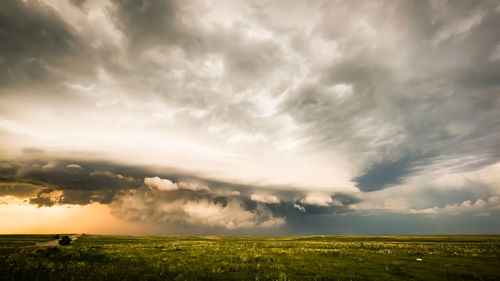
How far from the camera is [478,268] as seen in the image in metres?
20.0

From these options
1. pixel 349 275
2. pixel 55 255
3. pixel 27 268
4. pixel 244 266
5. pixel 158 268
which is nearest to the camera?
pixel 27 268

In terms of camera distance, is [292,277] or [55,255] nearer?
[292,277]

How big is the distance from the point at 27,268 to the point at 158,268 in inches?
367

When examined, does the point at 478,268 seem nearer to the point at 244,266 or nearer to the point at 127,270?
the point at 244,266

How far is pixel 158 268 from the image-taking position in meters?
18.5

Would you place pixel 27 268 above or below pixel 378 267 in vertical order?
above

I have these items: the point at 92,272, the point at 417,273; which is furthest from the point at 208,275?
the point at 417,273

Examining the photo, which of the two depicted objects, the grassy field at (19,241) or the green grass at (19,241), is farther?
Answer: the green grass at (19,241)

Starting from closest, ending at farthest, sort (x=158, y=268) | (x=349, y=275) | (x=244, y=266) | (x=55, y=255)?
(x=349, y=275) → (x=158, y=268) → (x=244, y=266) → (x=55, y=255)

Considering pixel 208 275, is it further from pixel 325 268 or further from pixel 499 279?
pixel 499 279

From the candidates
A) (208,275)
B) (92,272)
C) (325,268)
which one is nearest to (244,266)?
(208,275)

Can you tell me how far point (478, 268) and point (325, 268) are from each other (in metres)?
14.8

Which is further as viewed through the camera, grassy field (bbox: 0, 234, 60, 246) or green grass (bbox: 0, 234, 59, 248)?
green grass (bbox: 0, 234, 59, 248)

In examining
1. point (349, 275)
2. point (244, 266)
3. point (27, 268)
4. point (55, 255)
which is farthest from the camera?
point (55, 255)
